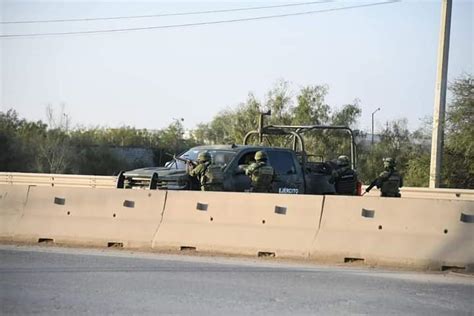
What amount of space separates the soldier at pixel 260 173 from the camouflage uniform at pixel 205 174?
2.12ft

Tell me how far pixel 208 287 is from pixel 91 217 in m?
4.48

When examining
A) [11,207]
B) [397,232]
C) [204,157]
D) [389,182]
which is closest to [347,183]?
[389,182]

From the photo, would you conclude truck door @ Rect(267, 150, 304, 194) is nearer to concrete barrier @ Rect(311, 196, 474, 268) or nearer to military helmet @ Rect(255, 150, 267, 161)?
military helmet @ Rect(255, 150, 267, 161)

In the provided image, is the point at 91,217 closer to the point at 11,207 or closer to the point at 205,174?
the point at 11,207

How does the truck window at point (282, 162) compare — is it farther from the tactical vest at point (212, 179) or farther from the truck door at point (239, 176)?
the tactical vest at point (212, 179)

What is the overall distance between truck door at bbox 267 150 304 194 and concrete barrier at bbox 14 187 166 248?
279cm

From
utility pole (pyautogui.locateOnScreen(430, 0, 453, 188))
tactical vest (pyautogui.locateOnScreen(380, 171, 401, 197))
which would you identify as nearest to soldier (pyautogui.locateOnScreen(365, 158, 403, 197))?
tactical vest (pyautogui.locateOnScreen(380, 171, 401, 197))

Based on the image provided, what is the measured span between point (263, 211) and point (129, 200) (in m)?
2.51

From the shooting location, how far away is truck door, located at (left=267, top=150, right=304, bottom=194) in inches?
539

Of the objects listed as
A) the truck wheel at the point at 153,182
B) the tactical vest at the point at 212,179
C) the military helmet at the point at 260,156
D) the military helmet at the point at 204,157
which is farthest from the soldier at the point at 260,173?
the truck wheel at the point at 153,182

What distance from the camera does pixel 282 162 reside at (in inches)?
549

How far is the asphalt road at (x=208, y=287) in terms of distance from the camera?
7.27 m

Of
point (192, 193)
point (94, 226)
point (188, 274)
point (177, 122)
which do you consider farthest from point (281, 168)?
point (177, 122)

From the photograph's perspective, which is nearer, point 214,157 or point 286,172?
point 214,157
